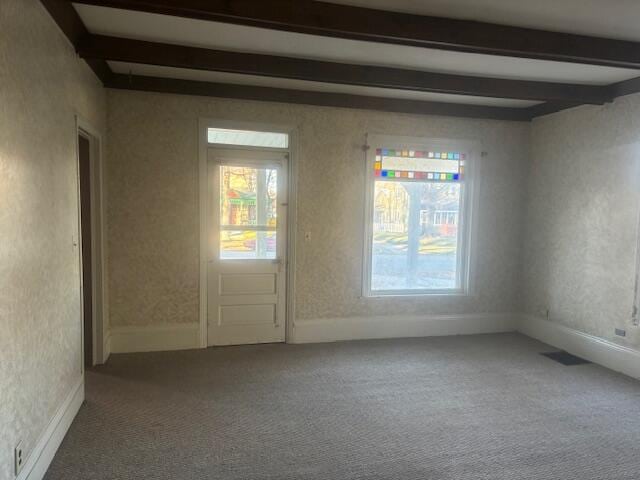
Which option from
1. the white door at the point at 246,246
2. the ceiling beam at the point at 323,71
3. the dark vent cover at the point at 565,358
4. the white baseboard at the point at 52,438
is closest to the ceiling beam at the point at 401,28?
the ceiling beam at the point at 323,71

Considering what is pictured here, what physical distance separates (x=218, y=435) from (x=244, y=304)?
1.87m

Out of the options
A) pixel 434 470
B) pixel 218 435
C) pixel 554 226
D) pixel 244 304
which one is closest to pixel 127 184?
pixel 244 304

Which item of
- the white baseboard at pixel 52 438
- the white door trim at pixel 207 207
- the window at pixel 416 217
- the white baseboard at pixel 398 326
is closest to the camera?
the white baseboard at pixel 52 438

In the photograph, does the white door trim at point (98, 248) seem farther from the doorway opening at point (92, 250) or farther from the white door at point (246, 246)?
the white door at point (246, 246)

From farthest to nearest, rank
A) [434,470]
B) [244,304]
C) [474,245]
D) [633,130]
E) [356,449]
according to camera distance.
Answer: [474,245], [244,304], [633,130], [356,449], [434,470]

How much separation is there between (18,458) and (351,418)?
6.27 feet

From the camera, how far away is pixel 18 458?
201 centimetres

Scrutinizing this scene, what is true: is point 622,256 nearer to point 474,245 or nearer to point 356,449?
point 474,245

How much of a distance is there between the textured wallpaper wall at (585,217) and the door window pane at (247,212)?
307cm

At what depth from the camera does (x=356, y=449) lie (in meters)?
2.59

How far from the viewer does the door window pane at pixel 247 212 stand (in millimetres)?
4375

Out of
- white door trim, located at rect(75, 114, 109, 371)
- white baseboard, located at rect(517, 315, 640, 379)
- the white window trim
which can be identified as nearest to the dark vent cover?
white baseboard, located at rect(517, 315, 640, 379)

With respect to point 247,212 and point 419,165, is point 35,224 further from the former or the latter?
point 419,165

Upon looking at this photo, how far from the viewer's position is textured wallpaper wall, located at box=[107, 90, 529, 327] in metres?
4.13
